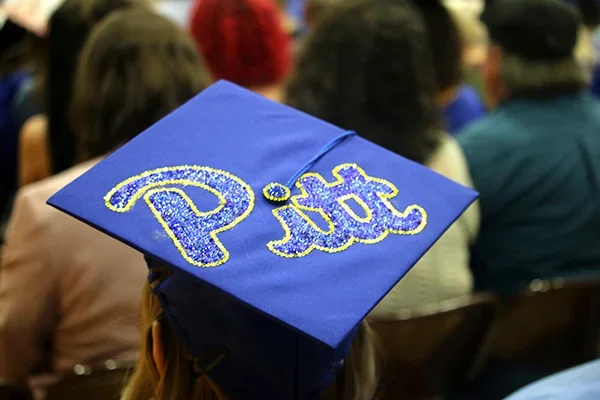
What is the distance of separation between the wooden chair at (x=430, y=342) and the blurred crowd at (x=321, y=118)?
2.5 inches

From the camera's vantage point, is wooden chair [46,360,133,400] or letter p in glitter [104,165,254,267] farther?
wooden chair [46,360,133,400]

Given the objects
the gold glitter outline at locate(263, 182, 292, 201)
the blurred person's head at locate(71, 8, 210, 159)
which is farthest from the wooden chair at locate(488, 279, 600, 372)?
the blurred person's head at locate(71, 8, 210, 159)

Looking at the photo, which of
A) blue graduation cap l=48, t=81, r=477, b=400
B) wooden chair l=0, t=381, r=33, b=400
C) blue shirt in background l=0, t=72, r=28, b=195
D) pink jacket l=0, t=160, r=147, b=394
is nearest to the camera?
blue graduation cap l=48, t=81, r=477, b=400

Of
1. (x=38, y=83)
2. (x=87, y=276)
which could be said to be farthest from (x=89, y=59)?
(x=38, y=83)

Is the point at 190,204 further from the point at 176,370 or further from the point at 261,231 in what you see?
the point at 176,370

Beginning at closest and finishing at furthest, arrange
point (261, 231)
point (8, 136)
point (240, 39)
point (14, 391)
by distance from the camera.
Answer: point (261, 231) → point (14, 391) → point (240, 39) → point (8, 136)

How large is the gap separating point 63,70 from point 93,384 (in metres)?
1.19

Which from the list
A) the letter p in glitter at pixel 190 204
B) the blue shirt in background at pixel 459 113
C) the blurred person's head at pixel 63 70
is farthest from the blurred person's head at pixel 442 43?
the letter p in glitter at pixel 190 204

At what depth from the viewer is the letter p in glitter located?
3.23 feet

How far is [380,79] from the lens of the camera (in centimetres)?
183

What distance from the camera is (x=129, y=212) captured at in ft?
3.31

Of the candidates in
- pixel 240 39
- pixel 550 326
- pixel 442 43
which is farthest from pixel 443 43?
pixel 550 326

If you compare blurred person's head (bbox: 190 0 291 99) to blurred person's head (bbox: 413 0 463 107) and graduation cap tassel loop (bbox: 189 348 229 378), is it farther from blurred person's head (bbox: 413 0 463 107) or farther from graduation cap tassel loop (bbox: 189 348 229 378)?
graduation cap tassel loop (bbox: 189 348 229 378)

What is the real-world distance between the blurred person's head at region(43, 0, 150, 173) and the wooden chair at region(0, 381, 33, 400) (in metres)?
0.98
